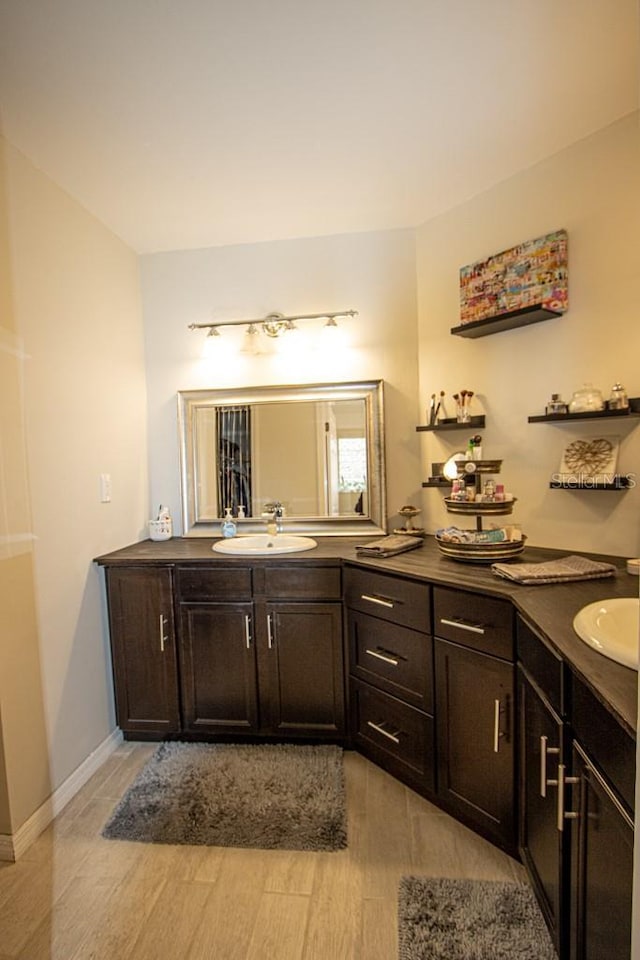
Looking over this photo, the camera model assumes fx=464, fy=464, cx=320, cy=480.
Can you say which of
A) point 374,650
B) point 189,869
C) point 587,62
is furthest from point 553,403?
point 189,869

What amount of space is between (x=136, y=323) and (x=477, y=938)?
2875mm

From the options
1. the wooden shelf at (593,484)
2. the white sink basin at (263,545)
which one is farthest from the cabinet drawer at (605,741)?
the white sink basin at (263,545)

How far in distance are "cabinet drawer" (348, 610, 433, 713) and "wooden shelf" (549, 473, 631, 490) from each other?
82 centimetres

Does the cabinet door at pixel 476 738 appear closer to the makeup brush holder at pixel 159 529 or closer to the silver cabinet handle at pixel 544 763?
the silver cabinet handle at pixel 544 763

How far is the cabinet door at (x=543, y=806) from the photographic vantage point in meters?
1.12

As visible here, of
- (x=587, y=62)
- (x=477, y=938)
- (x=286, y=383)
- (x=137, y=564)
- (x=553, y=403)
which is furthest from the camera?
(x=286, y=383)

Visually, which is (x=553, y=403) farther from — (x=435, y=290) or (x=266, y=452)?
(x=266, y=452)

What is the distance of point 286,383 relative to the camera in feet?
8.35

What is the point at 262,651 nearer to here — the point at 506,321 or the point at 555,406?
the point at 555,406

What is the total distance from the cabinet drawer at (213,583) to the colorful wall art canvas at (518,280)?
1581mm

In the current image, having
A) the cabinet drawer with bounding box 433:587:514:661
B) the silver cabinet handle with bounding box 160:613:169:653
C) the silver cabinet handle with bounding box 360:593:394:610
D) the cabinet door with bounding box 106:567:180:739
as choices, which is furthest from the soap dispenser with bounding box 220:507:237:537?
the cabinet drawer with bounding box 433:587:514:661

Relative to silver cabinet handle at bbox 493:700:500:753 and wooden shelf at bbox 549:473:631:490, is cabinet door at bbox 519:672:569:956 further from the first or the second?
wooden shelf at bbox 549:473:631:490

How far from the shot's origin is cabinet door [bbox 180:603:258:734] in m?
2.12

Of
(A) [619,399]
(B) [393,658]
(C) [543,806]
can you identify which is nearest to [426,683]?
(B) [393,658]
